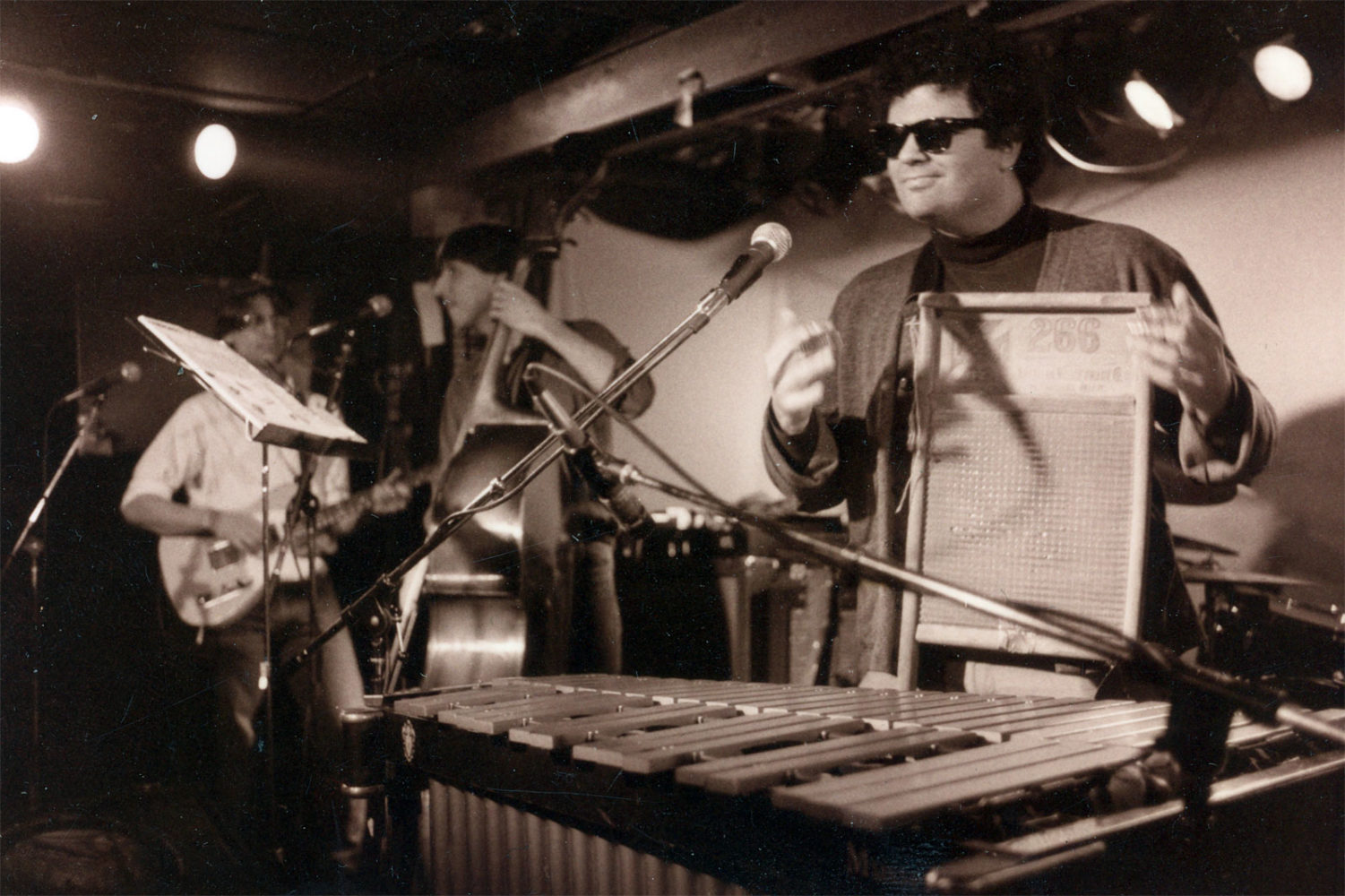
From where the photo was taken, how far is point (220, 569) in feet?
14.7

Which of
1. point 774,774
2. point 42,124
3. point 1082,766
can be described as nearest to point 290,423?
point 774,774

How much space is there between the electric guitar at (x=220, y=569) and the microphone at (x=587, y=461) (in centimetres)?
300

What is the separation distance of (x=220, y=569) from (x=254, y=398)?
2122 mm

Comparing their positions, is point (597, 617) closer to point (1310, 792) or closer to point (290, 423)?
point (290, 423)

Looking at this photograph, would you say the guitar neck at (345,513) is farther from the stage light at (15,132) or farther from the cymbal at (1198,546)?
the cymbal at (1198,546)

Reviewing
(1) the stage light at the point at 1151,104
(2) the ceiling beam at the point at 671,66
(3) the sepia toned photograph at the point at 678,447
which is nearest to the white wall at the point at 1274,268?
(3) the sepia toned photograph at the point at 678,447

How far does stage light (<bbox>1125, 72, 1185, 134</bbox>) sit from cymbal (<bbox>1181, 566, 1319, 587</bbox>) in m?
1.31

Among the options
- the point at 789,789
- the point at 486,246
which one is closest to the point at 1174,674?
the point at 789,789

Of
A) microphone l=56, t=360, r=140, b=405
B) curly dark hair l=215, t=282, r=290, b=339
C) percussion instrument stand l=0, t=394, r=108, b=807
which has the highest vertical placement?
curly dark hair l=215, t=282, r=290, b=339

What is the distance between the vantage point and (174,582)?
4594 mm

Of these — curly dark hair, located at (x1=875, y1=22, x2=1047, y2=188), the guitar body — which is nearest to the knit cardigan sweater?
curly dark hair, located at (x1=875, y1=22, x2=1047, y2=188)

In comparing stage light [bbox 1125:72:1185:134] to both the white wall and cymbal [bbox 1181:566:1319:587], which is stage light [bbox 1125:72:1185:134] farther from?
cymbal [bbox 1181:566:1319:587]

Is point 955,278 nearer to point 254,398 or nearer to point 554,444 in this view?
point 554,444

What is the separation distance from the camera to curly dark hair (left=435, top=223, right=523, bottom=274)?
517cm
